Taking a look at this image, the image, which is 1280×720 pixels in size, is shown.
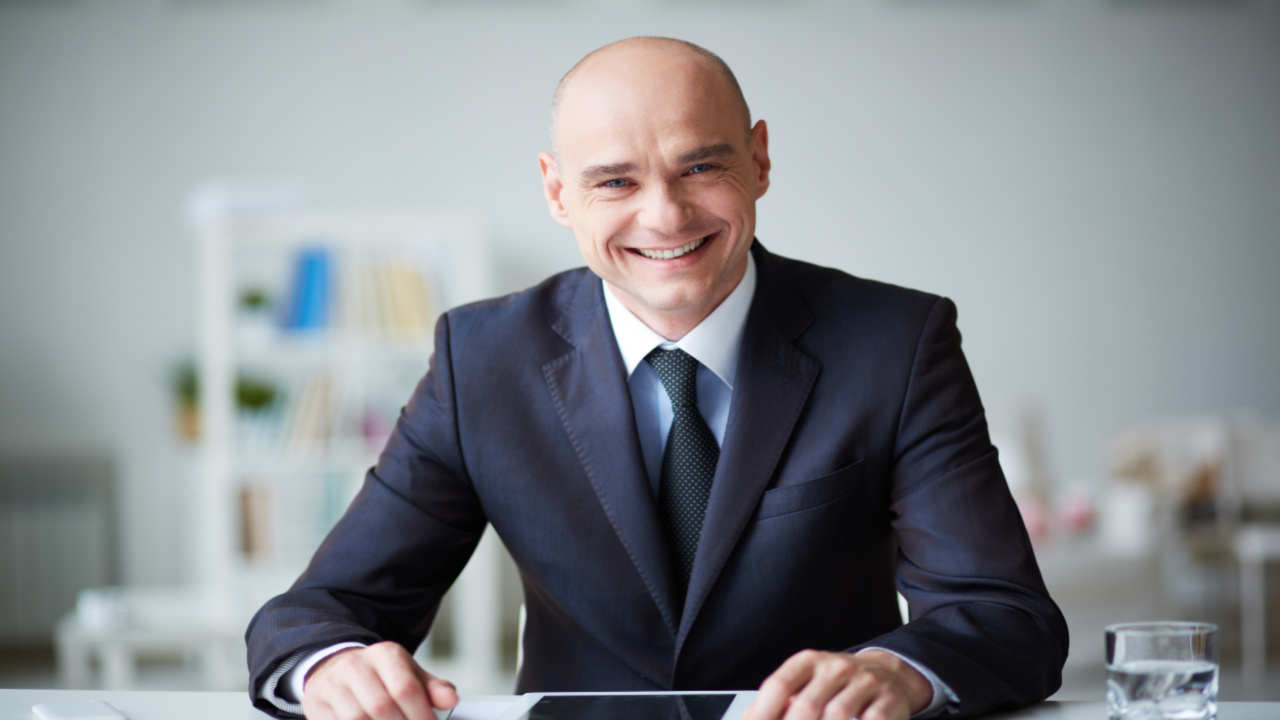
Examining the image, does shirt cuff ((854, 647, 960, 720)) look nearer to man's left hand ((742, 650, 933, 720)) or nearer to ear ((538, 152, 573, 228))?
man's left hand ((742, 650, 933, 720))

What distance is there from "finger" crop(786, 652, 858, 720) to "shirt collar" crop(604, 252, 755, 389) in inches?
18.3

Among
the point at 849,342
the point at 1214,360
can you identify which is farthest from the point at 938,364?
the point at 1214,360

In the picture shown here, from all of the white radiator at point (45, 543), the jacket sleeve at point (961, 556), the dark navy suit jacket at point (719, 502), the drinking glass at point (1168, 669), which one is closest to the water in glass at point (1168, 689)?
the drinking glass at point (1168, 669)

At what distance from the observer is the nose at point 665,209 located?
48.6 inches

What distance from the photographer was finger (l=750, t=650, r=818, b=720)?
89 centimetres

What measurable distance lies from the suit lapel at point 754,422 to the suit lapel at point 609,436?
0.05m

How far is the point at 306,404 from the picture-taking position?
4.04 m

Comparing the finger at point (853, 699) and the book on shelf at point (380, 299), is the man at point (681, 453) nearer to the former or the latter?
the finger at point (853, 699)

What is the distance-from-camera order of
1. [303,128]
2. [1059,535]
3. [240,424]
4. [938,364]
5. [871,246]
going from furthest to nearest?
[871,246] → [303,128] → [240,424] → [1059,535] → [938,364]

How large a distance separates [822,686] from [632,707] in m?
0.16

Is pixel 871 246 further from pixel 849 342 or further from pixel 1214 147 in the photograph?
pixel 849 342

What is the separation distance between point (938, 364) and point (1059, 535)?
2.94m

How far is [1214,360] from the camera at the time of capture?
5.61 m

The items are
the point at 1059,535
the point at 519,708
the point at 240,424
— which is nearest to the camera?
the point at 519,708
